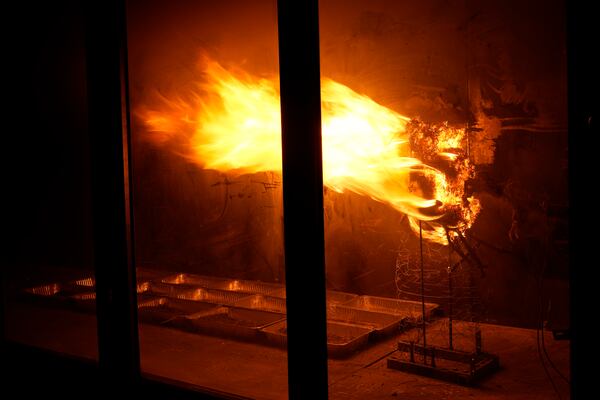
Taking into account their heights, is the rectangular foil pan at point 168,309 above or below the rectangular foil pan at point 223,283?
below

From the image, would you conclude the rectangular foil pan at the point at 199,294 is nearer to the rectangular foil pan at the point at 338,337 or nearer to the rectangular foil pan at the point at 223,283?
the rectangular foil pan at the point at 223,283

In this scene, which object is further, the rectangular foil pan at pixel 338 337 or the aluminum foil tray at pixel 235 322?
the aluminum foil tray at pixel 235 322

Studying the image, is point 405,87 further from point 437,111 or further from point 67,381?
point 67,381

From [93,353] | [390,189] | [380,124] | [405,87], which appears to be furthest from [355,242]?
[93,353]

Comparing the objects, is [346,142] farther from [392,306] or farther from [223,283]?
[223,283]

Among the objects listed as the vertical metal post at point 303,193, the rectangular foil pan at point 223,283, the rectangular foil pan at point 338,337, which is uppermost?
the vertical metal post at point 303,193

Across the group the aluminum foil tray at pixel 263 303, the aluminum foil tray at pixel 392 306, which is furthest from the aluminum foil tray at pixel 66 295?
the aluminum foil tray at pixel 392 306

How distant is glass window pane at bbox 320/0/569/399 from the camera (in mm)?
3695

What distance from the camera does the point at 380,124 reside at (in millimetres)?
4578

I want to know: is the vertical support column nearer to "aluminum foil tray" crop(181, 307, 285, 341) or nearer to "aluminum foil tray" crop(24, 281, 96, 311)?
"aluminum foil tray" crop(181, 307, 285, 341)

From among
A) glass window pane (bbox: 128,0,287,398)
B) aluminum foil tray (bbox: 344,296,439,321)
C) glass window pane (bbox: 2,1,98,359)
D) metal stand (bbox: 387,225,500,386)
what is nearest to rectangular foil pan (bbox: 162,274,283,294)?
glass window pane (bbox: 128,0,287,398)

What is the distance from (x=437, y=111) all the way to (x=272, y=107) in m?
1.52

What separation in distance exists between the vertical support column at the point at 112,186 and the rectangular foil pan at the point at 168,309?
57.6 inches

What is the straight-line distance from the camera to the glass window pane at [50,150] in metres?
6.10
